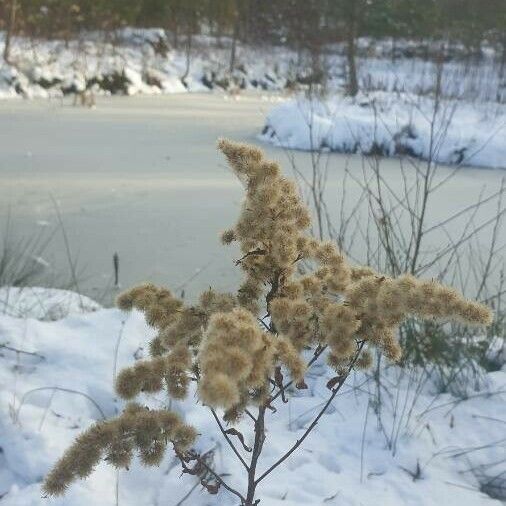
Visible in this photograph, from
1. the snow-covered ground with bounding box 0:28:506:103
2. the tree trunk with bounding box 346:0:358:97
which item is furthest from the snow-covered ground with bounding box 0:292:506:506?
the tree trunk with bounding box 346:0:358:97

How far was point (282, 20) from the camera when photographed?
19984 mm

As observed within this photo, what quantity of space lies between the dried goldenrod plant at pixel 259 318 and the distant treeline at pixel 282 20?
8.52 m

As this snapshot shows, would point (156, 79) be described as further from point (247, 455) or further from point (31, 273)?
point (247, 455)

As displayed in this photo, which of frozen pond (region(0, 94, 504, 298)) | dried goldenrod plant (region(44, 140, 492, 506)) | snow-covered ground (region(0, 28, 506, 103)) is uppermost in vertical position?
snow-covered ground (region(0, 28, 506, 103))

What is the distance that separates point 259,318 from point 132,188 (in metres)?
3.23

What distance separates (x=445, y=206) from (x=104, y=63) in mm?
7773

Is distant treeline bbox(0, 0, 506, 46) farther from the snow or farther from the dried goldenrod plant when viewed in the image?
the dried goldenrod plant

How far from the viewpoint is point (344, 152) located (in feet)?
18.7

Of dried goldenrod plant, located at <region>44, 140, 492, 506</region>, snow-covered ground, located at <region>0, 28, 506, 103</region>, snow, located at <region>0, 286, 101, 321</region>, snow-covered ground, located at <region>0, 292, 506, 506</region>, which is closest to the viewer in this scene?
dried goldenrod plant, located at <region>44, 140, 492, 506</region>

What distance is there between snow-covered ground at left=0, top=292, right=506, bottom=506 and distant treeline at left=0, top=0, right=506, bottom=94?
25.5 feet

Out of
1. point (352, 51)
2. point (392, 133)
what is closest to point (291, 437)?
point (392, 133)

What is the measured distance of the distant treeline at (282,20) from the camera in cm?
1164

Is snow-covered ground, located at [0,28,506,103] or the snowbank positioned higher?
snow-covered ground, located at [0,28,506,103]

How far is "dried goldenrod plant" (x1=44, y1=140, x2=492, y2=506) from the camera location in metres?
0.73
